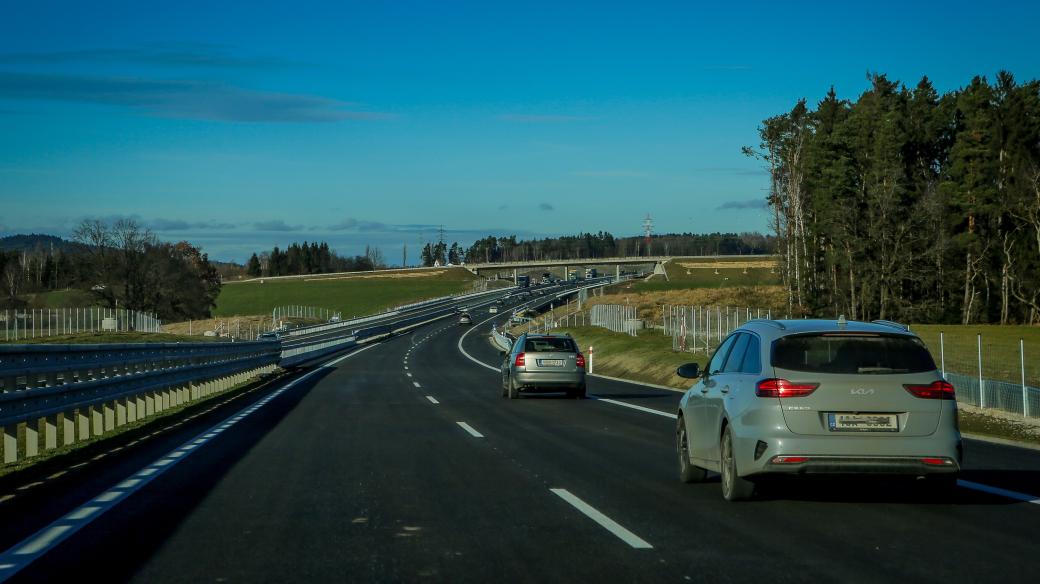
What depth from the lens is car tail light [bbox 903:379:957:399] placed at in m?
9.31

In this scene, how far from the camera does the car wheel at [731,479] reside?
32.2 ft

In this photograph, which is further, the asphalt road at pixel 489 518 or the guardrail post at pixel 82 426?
the guardrail post at pixel 82 426

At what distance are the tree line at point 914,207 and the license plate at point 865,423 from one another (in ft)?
200

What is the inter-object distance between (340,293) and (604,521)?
164m

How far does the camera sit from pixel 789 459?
9.20 m

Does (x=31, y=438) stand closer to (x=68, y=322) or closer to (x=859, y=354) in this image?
(x=859, y=354)

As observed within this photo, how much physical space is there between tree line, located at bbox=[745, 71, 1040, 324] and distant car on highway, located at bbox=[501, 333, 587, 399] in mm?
44868

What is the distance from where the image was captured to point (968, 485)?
11.2 metres

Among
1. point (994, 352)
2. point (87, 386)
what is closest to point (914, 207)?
point (994, 352)

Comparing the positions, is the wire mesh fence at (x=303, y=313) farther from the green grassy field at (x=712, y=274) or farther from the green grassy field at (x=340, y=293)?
the green grassy field at (x=712, y=274)

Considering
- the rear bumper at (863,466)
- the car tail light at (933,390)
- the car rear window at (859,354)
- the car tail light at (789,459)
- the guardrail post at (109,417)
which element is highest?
the car rear window at (859,354)

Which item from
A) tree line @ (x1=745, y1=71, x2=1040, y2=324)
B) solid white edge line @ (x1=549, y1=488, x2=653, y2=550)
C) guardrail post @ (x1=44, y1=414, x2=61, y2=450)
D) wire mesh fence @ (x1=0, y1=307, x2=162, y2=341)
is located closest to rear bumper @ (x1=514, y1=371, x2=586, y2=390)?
guardrail post @ (x1=44, y1=414, x2=61, y2=450)

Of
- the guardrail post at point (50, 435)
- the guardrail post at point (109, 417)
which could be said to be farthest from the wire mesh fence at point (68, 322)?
the guardrail post at point (50, 435)

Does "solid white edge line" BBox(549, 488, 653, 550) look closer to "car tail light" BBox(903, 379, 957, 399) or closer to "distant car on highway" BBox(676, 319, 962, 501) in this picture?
"distant car on highway" BBox(676, 319, 962, 501)
